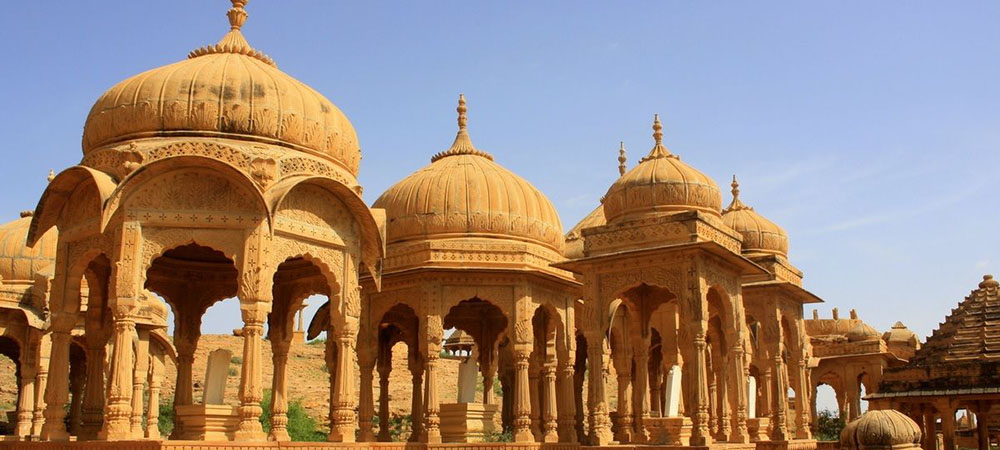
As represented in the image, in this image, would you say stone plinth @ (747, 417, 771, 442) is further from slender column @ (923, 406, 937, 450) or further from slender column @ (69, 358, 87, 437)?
slender column @ (69, 358, 87, 437)

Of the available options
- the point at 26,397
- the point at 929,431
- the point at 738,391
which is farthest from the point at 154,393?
the point at 929,431

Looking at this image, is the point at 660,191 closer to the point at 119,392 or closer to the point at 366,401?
the point at 366,401

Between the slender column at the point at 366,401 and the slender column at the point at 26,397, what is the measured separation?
7.91 metres

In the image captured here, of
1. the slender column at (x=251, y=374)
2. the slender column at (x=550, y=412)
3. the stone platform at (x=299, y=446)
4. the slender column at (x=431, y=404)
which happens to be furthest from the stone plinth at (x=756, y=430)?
the slender column at (x=251, y=374)

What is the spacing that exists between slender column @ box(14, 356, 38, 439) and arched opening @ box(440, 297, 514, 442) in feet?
31.9

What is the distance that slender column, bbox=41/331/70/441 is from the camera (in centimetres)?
1633

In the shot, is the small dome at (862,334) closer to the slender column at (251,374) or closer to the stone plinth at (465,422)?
the stone plinth at (465,422)

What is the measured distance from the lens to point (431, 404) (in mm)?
21422

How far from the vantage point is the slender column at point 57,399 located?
643 inches

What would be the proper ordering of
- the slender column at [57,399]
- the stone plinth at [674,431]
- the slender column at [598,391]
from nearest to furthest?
the slender column at [57,399], the stone plinth at [674,431], the slender column at [598,391]

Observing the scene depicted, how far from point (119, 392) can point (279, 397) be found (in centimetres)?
355

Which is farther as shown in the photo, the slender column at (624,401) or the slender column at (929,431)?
the slender column at (929,431)

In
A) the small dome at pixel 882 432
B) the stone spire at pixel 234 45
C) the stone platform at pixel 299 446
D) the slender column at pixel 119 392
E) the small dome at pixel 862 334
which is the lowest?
the stone platform at pixel 299 446

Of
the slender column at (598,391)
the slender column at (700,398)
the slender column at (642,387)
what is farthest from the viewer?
the slender column at (642,387)
